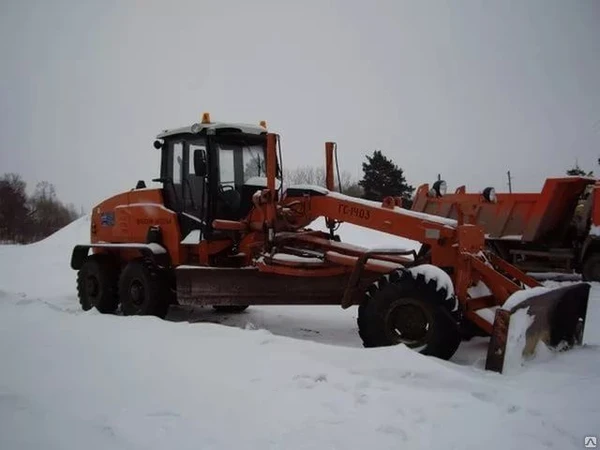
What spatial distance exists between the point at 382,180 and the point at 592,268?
1833cm

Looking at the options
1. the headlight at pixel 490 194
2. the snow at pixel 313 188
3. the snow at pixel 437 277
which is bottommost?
the snow at pixel 437 277

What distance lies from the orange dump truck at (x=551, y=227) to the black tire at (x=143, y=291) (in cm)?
670

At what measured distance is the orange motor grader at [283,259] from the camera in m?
5.35

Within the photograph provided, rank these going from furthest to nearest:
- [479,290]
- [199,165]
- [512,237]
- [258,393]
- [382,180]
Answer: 1. [382,180]
2. [512,237]
3. [199,165]
4. [479,290]
5. [258,393]

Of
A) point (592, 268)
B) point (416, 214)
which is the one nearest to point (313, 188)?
point (416, 214)

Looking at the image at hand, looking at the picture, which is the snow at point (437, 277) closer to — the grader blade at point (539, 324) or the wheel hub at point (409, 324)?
the wheel hub at point (409, 324)

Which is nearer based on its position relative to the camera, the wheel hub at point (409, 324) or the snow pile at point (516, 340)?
the snow pile at point (516, 340)

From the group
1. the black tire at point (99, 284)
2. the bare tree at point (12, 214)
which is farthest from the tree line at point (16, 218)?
the black tire at point (99, 284)

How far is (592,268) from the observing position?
11352 mm

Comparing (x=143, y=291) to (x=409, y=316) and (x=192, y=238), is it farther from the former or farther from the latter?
(x=409, y=316)

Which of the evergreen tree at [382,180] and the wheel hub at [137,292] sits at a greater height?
the evergreen tree at [382,180]

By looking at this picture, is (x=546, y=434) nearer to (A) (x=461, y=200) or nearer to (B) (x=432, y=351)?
(B) (x=432, y=351)

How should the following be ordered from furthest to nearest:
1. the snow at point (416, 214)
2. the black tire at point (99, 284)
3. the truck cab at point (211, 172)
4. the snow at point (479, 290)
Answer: the black tire at point (99, 284) → the truck cab at point (211, 172) → the snow at point (416, 214) → the snow at point (479, 290)

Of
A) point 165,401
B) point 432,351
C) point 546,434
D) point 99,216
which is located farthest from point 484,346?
point 99,216
